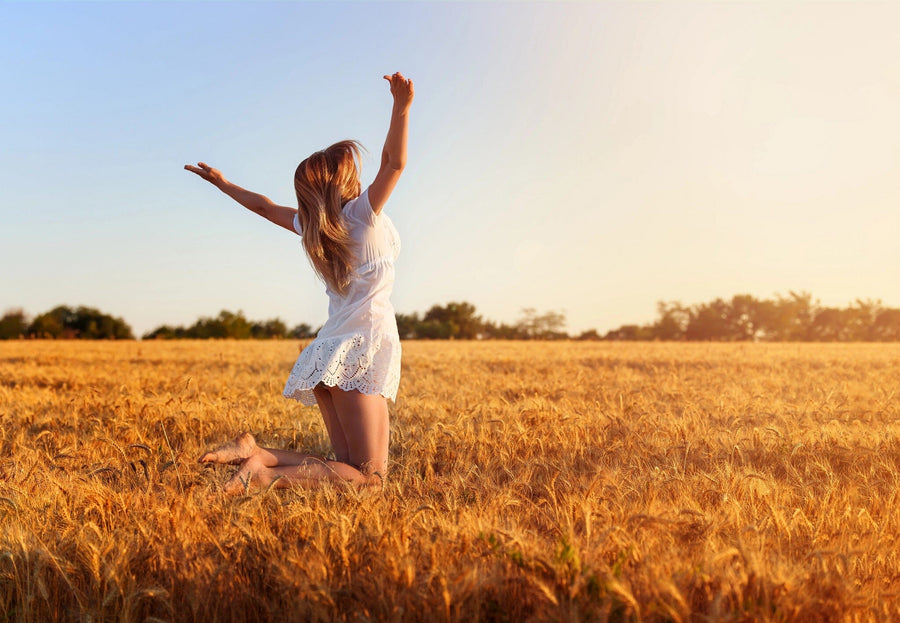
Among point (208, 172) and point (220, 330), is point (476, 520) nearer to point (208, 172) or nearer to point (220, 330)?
point (208, 172)

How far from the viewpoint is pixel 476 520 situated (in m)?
2.62

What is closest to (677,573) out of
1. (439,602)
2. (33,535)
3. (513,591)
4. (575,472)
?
(513,591)

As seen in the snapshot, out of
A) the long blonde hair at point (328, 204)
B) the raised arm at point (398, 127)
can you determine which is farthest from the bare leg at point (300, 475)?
the raised arm at point (398, 127)

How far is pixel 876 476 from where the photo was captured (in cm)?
413

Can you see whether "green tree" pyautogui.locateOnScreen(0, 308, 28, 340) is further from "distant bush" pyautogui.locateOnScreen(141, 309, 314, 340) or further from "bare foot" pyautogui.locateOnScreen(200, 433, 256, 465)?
"bare foot" pyautogui.locateOnScreen(200, 433, 256, 465)

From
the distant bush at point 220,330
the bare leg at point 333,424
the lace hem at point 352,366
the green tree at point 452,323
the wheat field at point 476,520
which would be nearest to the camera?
the wheat field at point 476,520

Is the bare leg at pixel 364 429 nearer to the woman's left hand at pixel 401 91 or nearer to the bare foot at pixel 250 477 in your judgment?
the bare foot at pixel 250 477

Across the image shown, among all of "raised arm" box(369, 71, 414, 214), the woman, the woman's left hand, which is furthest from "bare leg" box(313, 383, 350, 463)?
the woman's left hand

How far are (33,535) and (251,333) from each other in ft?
122

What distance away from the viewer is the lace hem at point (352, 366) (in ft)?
11.7

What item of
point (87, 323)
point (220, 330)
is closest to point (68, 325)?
point (87, 323)

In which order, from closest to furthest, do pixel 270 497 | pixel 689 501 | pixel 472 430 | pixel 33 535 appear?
pixel 33 535
pixel 689 501
pixel 270 497
pixel 472 430

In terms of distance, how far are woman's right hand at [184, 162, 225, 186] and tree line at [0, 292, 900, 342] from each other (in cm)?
2844

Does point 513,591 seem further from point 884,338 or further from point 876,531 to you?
point 884,338
